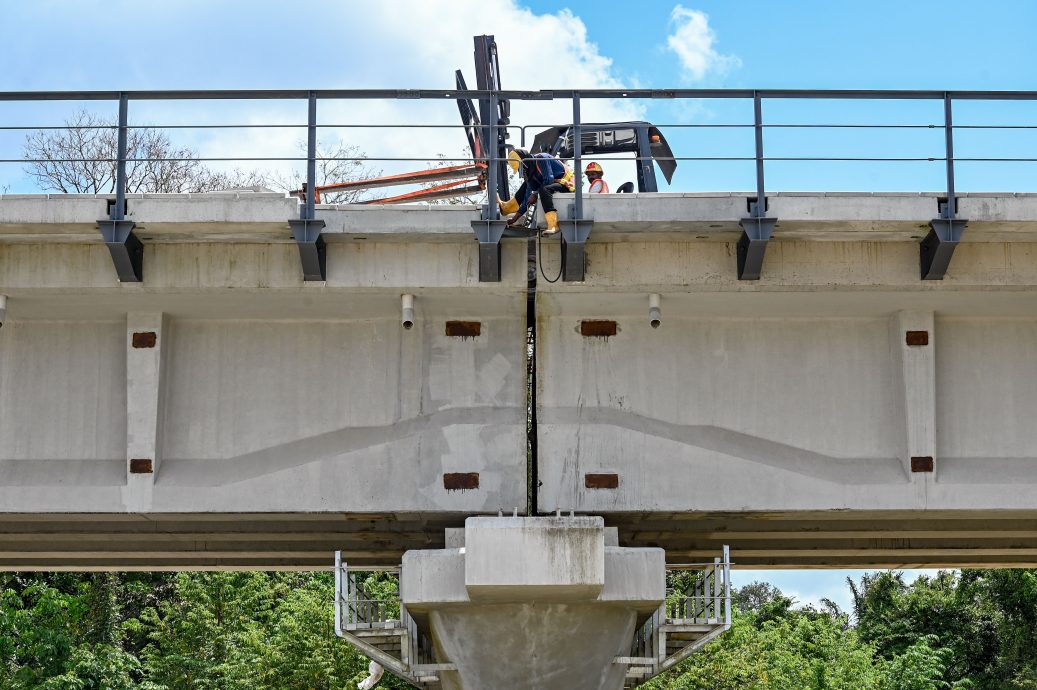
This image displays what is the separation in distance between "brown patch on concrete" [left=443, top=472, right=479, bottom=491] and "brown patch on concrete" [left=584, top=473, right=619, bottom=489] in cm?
120

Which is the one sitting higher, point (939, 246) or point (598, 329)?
point (939, 246)

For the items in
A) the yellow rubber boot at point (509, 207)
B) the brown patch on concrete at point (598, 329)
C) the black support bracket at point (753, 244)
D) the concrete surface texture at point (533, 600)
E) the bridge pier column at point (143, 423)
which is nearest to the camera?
the concrete surface texture at point (533, 600)

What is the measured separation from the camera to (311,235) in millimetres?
14086

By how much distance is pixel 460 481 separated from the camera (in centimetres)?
1498

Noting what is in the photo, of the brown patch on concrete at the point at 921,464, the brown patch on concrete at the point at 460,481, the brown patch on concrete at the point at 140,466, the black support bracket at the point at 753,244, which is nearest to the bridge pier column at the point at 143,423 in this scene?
the brown patch on concrete at the point at 140,466

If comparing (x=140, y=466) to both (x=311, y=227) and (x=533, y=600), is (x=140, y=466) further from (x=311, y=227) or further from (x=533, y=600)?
(x=533, y=600)

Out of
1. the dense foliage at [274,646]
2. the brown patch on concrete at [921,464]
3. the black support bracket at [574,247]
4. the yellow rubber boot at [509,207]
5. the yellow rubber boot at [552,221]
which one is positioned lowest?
the dense foliage at [274,646]

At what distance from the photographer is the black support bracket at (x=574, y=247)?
1408 centimetres

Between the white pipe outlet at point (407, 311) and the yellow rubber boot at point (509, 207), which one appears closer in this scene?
the yellow rubber boot at point (509, 207)

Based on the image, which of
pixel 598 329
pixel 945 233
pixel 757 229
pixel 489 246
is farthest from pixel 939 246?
pixel 489 246

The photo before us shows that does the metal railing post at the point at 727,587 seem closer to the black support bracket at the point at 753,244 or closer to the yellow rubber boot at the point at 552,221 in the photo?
the black support bracket at the point at 753,244

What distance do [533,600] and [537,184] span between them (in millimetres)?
4280

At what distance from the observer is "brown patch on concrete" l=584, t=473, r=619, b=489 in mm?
14992

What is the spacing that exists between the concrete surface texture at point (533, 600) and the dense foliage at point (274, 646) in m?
16.8
